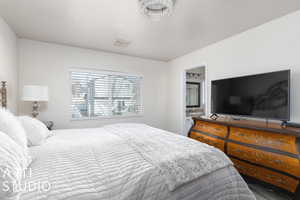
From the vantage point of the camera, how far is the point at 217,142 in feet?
7.69

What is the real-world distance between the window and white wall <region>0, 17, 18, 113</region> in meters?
0.94

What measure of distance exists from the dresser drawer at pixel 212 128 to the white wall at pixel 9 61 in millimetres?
3328

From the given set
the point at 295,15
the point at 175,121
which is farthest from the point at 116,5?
the point at 175,121

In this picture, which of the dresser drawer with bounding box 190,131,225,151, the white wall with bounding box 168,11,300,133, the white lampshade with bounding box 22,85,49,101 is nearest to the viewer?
the white wall with bounding box 168,11,300,133

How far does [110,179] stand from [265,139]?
191 centimetres

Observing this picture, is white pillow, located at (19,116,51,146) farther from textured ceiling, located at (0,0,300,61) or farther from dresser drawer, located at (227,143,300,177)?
dresser drawer, located at (227,143,300,177)

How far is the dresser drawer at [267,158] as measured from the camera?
4.94 ft

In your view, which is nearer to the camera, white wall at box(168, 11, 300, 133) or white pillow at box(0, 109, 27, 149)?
white pillow at box(0, 109, 27, 149)

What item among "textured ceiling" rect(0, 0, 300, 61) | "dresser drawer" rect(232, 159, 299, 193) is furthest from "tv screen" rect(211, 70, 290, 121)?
"textured ceiling" rect(0, 0, 300, 61)

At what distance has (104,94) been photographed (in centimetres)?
356

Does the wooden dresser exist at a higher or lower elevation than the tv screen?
lower

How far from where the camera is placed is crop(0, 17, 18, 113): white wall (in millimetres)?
2135

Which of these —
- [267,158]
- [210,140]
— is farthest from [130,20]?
[267,158]

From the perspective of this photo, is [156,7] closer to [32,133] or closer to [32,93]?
[32,133]
